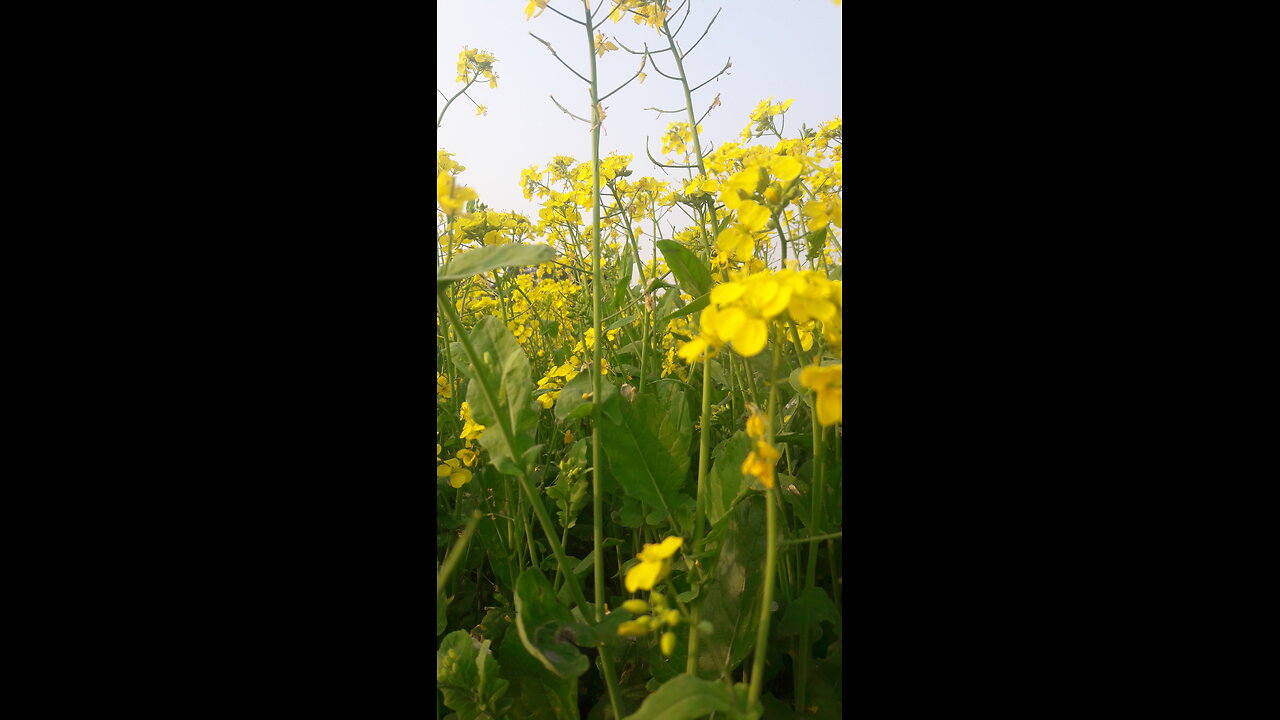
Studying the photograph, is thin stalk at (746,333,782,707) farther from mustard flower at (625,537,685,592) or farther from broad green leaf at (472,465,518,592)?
broad green leaf at (472,465,518,592)

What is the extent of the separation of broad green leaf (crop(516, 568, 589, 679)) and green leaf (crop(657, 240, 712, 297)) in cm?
33

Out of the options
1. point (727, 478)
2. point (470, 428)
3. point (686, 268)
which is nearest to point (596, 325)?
point (686, 268)

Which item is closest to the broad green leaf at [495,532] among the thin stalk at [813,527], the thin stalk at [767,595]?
the thin stalk at [813,527]

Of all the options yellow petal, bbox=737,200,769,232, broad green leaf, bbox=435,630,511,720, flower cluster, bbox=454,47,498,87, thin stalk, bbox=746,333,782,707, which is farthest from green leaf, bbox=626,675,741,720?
flower cluster, bbox=454,47,498,87

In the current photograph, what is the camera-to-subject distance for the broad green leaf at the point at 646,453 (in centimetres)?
80

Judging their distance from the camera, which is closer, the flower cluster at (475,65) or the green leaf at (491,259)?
the green leaf at (491,259)

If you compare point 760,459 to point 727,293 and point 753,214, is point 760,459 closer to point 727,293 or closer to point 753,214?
point 727,293

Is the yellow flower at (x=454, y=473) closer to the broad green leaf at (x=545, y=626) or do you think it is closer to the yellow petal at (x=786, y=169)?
the broad green leaf at (x=545, y=626)

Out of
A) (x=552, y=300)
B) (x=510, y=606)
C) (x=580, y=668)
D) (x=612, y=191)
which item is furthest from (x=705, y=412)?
(x=552, y=300)

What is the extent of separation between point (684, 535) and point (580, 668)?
0.26 m

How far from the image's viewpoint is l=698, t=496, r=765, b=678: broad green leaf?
705mm

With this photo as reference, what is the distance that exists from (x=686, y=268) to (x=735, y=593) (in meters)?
0.34

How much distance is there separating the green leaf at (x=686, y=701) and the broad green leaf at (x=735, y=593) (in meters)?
0.21

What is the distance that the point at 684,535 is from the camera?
0.80 metres
